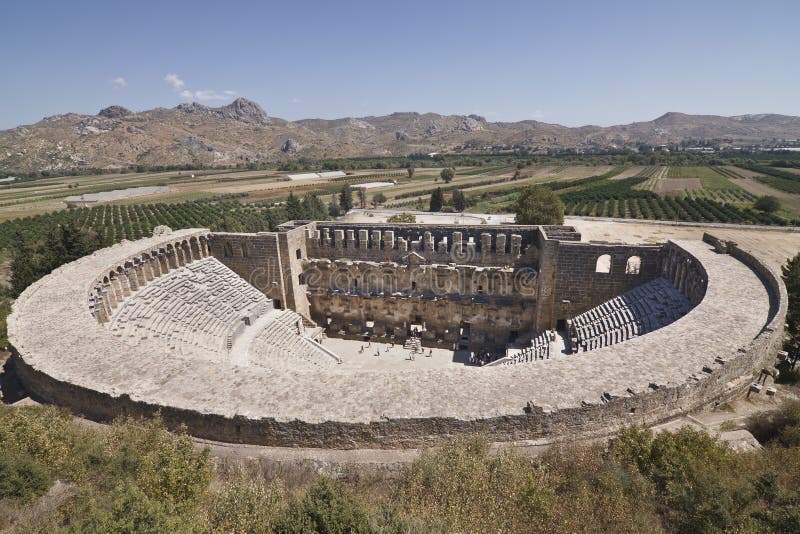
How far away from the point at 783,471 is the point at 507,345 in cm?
1610

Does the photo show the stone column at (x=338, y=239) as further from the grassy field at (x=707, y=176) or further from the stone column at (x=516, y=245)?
the grassy field at (x=707, y=176)

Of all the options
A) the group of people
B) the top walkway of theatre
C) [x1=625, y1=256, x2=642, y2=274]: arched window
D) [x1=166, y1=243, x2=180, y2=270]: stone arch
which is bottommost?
the group of people

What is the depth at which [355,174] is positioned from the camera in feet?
452

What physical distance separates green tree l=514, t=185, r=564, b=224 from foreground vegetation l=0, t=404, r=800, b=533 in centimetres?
3341

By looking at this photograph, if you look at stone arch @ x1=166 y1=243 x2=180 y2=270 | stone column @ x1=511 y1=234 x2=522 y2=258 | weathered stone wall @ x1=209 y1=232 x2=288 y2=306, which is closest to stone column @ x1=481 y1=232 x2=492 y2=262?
stone column @ x1=511 y1=234 x2=522 y2=258

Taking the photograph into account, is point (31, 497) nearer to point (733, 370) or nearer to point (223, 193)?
point (733, 370)

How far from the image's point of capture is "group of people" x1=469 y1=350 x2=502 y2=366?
23.5 metres

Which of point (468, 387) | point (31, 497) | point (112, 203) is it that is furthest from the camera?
point (112, 203)

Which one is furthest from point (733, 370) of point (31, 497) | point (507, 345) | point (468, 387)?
point (31, 497)

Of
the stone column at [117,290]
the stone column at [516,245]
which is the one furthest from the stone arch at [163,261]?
the stone column at [516,245]

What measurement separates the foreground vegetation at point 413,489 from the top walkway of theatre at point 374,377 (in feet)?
4.97

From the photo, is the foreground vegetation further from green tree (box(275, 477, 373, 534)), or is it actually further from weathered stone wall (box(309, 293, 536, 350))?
weathered stone wall (box(309, 293, 536, 350))

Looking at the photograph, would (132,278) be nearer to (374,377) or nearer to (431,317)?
(374,377)

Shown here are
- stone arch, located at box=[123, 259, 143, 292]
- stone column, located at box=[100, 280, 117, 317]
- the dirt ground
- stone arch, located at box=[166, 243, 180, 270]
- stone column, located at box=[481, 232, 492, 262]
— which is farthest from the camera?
the dirt ground
